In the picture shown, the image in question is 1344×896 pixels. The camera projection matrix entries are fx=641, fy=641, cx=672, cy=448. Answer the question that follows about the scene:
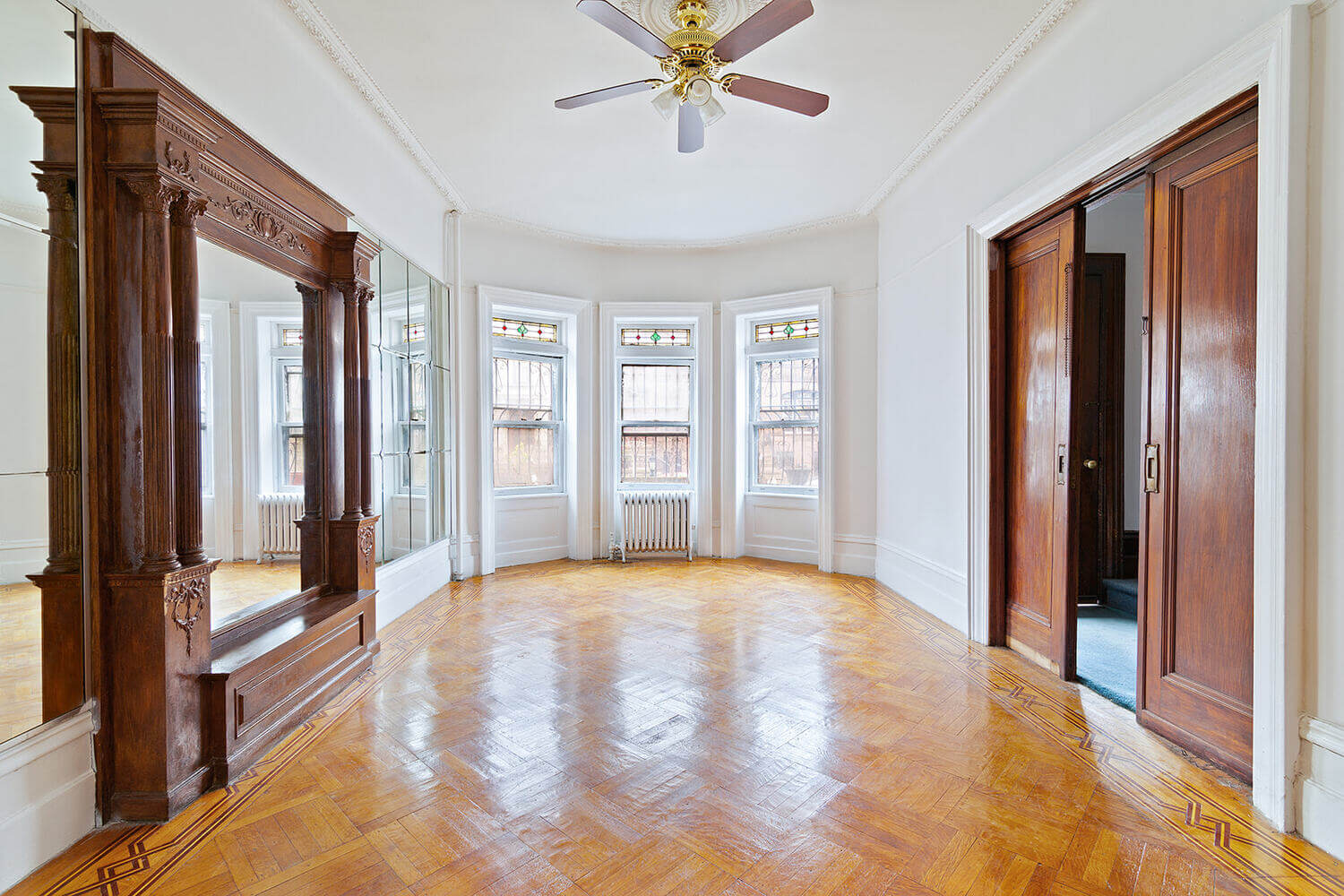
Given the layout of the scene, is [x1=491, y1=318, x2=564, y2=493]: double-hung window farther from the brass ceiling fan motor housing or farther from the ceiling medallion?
the brass ceiling fan motor housing

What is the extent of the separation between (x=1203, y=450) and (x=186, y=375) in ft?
12.4

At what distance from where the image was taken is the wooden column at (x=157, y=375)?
2102 millimetres

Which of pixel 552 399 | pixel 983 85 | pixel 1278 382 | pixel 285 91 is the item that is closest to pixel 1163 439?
pixel 1278 382

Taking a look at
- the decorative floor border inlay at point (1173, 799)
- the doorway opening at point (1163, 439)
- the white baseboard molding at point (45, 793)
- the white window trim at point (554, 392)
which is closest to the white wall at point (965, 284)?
the decorative floor border inlay at point (1173, 799)

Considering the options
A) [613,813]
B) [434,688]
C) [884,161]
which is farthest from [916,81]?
[434,688]

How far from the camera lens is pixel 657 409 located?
680 centimetres

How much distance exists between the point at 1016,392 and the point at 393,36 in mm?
3861

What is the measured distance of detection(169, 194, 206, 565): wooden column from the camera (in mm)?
2246

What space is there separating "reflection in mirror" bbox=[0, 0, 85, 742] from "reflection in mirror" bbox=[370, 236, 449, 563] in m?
1.81

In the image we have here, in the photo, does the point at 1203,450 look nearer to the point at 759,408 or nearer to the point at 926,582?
the point at 926,582

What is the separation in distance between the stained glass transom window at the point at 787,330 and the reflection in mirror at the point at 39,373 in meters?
5.29

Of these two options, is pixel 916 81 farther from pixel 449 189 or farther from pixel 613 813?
pixel 613 813

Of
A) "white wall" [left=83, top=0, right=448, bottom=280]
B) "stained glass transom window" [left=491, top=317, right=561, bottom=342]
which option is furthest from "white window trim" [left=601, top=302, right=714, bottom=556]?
"white wall" [left=83, top=0, right=448, bottom=280]

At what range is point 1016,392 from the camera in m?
3.77
